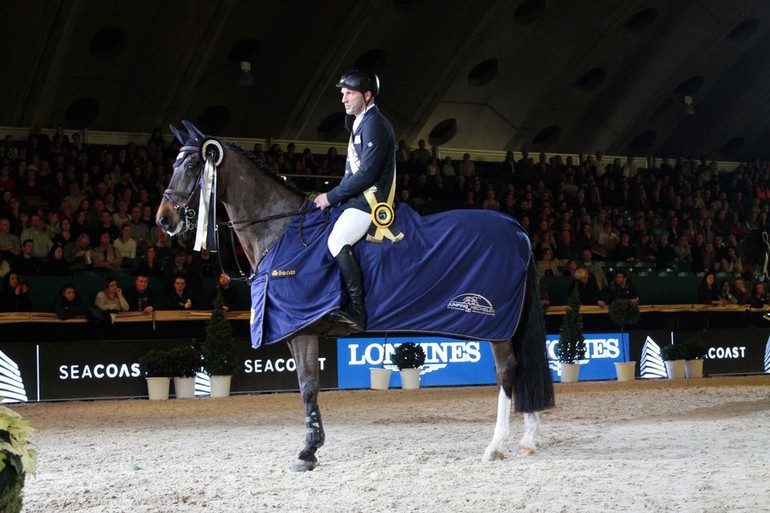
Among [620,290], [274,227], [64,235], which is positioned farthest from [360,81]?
[620,290]

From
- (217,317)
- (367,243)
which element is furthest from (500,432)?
(217,317)

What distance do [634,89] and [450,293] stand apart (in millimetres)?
21039

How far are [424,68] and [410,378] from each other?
1073cm

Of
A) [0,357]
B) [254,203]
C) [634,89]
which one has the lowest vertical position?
[0,357]

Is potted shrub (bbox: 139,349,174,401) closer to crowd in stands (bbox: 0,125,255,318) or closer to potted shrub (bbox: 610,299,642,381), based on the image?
crowd in stands (bbox: 0,125,255,318)

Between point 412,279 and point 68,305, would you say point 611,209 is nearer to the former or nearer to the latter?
point 68,305

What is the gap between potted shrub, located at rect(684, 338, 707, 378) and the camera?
54.3ft

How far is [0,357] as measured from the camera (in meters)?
13.0

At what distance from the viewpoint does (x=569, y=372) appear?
16.0 m

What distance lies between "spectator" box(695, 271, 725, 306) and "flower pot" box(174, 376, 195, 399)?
9.65m

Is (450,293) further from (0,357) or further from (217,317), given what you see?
(0,357)

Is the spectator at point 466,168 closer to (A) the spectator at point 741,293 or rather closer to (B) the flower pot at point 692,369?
(A) the spectator at point 741,293

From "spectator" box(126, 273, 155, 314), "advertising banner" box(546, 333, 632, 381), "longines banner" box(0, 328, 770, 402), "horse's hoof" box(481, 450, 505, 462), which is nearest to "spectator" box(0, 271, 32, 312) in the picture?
"longines banner" box(0, 328, 770, 402)

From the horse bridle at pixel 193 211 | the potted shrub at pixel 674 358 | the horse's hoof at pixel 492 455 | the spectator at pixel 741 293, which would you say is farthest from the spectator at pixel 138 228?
the spectator at pixel 741 293
